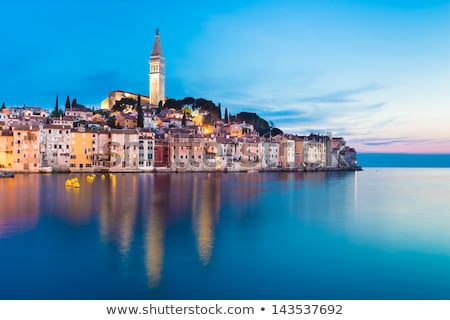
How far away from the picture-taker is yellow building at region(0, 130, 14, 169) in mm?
42562

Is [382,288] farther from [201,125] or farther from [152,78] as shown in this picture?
[152,78]

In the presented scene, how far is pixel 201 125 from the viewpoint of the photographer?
68.9 metres

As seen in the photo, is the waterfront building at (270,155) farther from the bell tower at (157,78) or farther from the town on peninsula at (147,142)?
the bell tower at (157,78)

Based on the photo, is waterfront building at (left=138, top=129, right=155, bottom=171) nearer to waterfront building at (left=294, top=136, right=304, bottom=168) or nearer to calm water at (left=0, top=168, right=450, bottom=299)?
waterfront building at (left=294, top=136, right=304, bottom=168)

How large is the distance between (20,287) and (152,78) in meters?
81.0

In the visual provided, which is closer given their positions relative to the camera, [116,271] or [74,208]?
[116,271]

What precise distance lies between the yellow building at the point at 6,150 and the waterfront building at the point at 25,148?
55 cm

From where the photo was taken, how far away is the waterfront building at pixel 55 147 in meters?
44.6

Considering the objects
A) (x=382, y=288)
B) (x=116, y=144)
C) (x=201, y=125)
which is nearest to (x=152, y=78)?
(x=201, y=125)

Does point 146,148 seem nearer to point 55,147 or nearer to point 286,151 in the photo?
point 55,147

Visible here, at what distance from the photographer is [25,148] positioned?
140ft

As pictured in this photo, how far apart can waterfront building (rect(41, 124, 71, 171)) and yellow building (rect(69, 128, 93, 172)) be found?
0.53 m

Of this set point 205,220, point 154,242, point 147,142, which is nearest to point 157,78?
point 147,142

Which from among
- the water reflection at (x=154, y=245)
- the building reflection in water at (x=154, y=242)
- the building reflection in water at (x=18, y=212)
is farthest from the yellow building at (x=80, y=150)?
the water reflection at (x=154, y=245)
